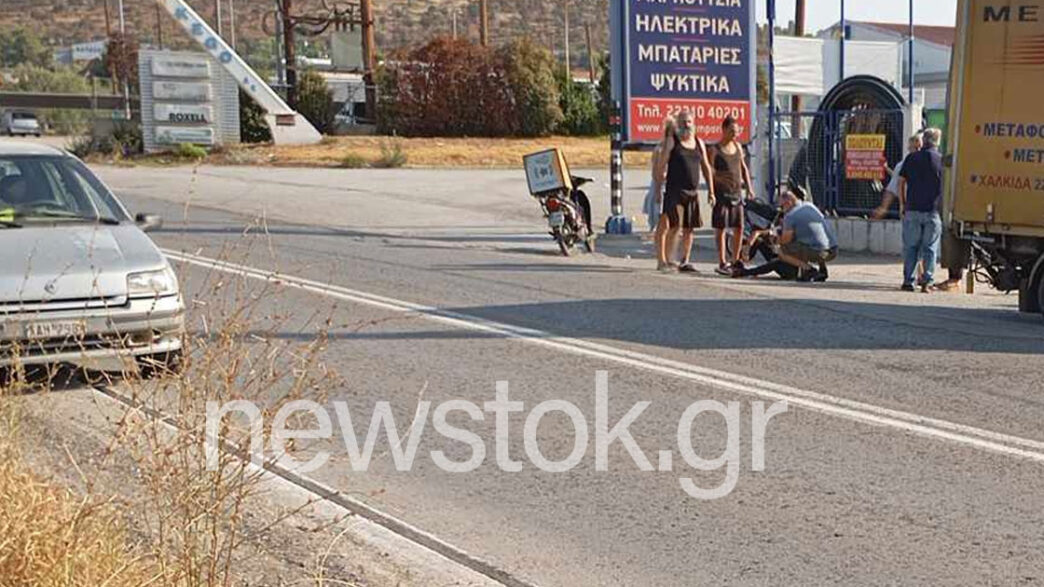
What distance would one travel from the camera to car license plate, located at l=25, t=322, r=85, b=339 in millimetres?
7645

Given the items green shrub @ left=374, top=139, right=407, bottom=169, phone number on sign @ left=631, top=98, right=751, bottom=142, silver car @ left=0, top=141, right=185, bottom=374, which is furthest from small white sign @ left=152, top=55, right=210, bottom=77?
silver car @ left=0, top=141, right=185, bottom=374

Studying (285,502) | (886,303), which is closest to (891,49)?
(886,303)

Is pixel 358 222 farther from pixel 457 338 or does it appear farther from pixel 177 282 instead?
pixel 177 282

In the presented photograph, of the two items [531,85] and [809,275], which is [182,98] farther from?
[809,275]

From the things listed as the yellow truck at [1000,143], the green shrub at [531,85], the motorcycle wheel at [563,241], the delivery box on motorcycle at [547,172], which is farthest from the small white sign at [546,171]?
the green shrub at [531,85]

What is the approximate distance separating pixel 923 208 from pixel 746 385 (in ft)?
21.3

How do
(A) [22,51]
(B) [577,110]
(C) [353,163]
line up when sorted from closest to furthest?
(C) [353,163], (B) [577,110], (A) [22,51]

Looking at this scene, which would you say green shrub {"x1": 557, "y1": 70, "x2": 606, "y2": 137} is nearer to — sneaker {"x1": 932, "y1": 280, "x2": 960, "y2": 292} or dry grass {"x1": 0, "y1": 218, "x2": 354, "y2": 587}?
sneaker {"x1": 932, "y1": 280, "x2": 960, "y2": 292}

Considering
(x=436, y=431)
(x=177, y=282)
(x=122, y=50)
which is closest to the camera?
(x=436, y=431)

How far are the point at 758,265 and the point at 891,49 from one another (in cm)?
1504

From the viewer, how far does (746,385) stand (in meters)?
8.47

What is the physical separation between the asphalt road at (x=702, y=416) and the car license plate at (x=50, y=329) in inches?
35.2

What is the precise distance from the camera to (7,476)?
4.77 metres

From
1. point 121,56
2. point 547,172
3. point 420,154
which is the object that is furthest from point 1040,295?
point 121,56
